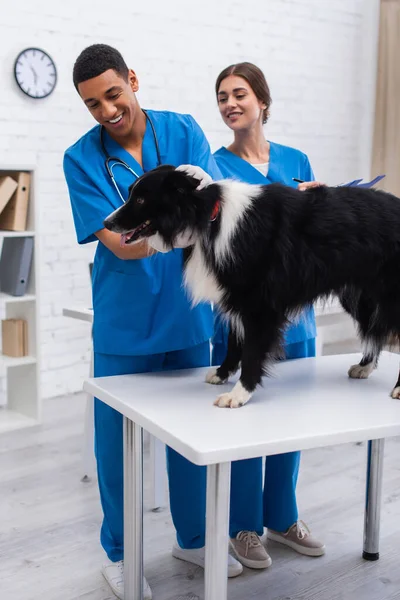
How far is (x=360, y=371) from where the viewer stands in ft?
5.81

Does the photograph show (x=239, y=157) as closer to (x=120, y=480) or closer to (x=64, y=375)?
(x=120, y=480)

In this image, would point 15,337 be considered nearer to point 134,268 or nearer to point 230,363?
point 134,268

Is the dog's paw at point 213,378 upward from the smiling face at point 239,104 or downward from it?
downward

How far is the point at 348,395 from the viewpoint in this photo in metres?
1.60

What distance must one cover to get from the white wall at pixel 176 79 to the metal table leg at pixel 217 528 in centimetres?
250

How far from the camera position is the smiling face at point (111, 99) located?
1651mm

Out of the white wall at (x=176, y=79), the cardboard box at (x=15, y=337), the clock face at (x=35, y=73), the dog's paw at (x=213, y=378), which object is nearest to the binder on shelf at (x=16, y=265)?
the cardboard box at (x=15, y=337)

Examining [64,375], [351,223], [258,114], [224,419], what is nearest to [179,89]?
[64,375]

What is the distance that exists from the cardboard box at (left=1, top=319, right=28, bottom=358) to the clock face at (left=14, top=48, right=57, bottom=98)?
1.31m

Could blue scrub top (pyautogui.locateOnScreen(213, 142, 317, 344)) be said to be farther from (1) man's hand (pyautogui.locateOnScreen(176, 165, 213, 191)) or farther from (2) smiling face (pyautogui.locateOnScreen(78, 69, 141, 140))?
(1) man's hand (pyautogui.locateOnScreen(176, 165, 213, 191))

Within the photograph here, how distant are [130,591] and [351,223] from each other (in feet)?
3.75

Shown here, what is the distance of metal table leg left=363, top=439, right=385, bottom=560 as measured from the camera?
2.06 metres

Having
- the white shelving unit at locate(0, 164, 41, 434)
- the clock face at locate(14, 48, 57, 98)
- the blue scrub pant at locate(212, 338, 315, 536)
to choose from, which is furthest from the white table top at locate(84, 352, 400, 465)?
the clock face at locate(14, 48, 57, 98)

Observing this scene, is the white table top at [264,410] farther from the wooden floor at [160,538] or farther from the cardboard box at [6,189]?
the cardboard box at [6,189]
